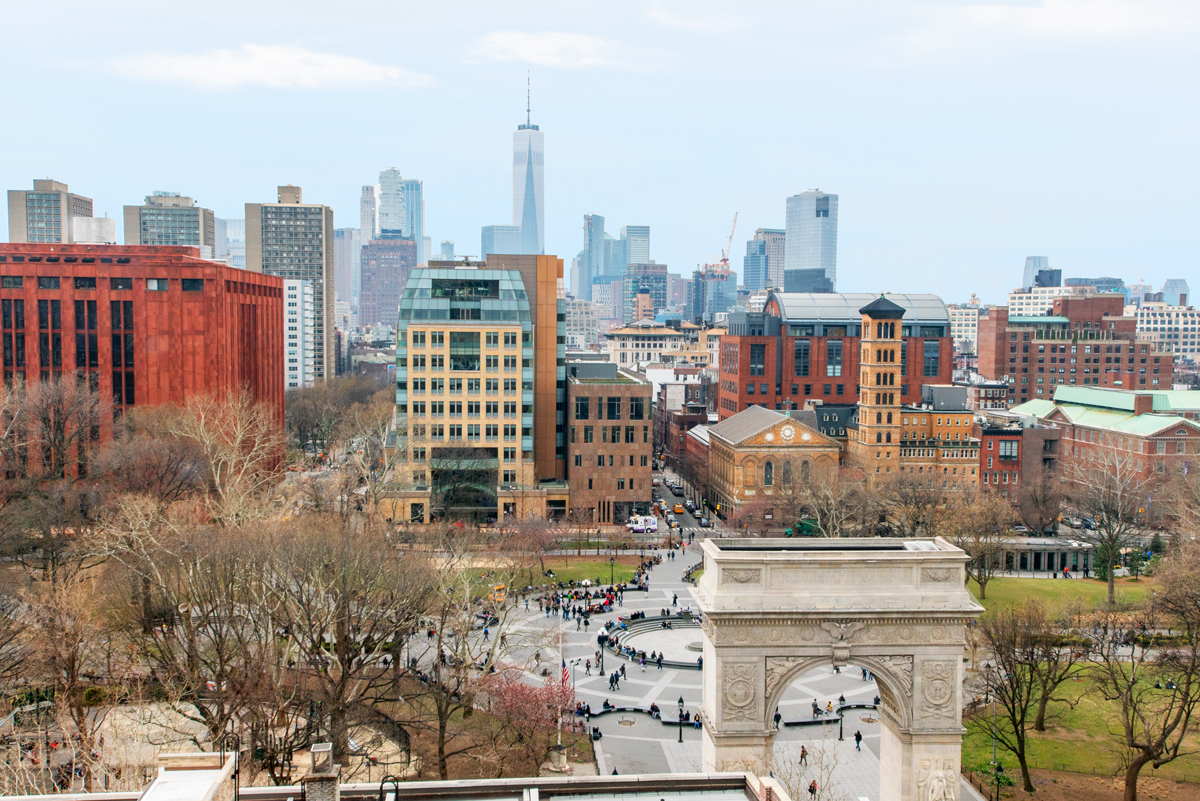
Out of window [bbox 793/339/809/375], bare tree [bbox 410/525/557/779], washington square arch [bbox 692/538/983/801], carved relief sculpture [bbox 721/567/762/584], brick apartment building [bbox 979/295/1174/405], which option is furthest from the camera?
brick apartment building [bbox 979/295/1174/405]

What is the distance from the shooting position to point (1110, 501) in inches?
3713

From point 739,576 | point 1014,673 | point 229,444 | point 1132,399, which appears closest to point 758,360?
point 1132,399

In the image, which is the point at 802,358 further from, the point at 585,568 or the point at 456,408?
the point at 585,568

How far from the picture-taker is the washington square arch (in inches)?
1524

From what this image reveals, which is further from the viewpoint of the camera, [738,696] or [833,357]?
[833,357]

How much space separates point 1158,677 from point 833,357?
84967mm

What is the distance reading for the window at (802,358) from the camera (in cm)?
14288

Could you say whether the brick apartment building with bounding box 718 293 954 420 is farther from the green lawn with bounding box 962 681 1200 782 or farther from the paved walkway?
the green lawn with bounding box 962 681 1200 782

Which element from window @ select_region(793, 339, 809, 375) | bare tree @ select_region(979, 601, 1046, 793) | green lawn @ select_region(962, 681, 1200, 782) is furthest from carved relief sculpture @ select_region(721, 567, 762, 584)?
window @ select_region(793, 339, 809, 375)

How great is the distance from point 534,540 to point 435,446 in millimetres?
24528

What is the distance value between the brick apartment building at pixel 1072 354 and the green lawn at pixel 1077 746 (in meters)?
132

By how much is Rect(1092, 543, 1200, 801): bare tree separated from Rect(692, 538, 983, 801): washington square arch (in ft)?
37.5

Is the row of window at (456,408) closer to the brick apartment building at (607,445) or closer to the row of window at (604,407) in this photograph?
the brick apartment building at (607,445)

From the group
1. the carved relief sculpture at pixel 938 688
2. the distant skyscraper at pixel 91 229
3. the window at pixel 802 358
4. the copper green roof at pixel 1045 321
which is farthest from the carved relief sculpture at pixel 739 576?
the copper green roof at pixel 1045 321
